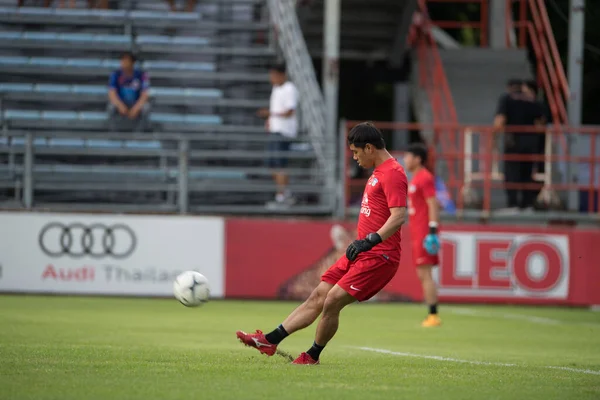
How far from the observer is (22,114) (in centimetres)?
2314

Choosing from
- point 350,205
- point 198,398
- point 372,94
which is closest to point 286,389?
point 198,398

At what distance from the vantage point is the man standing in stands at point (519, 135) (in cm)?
2127

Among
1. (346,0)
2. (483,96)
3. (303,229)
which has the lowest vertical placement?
(303,229)

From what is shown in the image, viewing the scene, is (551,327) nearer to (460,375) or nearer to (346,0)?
(460,375)

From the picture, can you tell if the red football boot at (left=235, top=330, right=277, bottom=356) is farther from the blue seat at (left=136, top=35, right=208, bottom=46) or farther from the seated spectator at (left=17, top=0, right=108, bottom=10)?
the seated spectator at (left=17, top=0, right=108, bottom=10)

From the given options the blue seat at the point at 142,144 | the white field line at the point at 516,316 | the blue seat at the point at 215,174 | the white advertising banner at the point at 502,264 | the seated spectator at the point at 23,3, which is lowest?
the white field line at the point at 516,316

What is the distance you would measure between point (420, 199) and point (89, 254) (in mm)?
6815

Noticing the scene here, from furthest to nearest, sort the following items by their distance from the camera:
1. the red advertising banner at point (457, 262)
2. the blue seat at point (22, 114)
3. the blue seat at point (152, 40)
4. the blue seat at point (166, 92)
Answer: the blue seat at point (152, 40), the blue seat at point (166, 92), the blue seat at point (22, 114), the red advertising banner at point (457, 262)

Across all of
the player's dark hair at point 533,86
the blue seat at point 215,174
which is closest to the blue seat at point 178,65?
the blue seat at point 215,174

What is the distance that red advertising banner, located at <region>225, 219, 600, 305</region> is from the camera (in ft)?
67.1

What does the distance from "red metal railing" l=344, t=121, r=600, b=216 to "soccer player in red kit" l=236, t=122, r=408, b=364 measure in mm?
10263

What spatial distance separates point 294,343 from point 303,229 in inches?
314

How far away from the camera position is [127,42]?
81.0ft

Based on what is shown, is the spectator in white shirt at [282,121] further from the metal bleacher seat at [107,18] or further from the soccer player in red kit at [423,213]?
the soccer player in red kit at [423,213]
